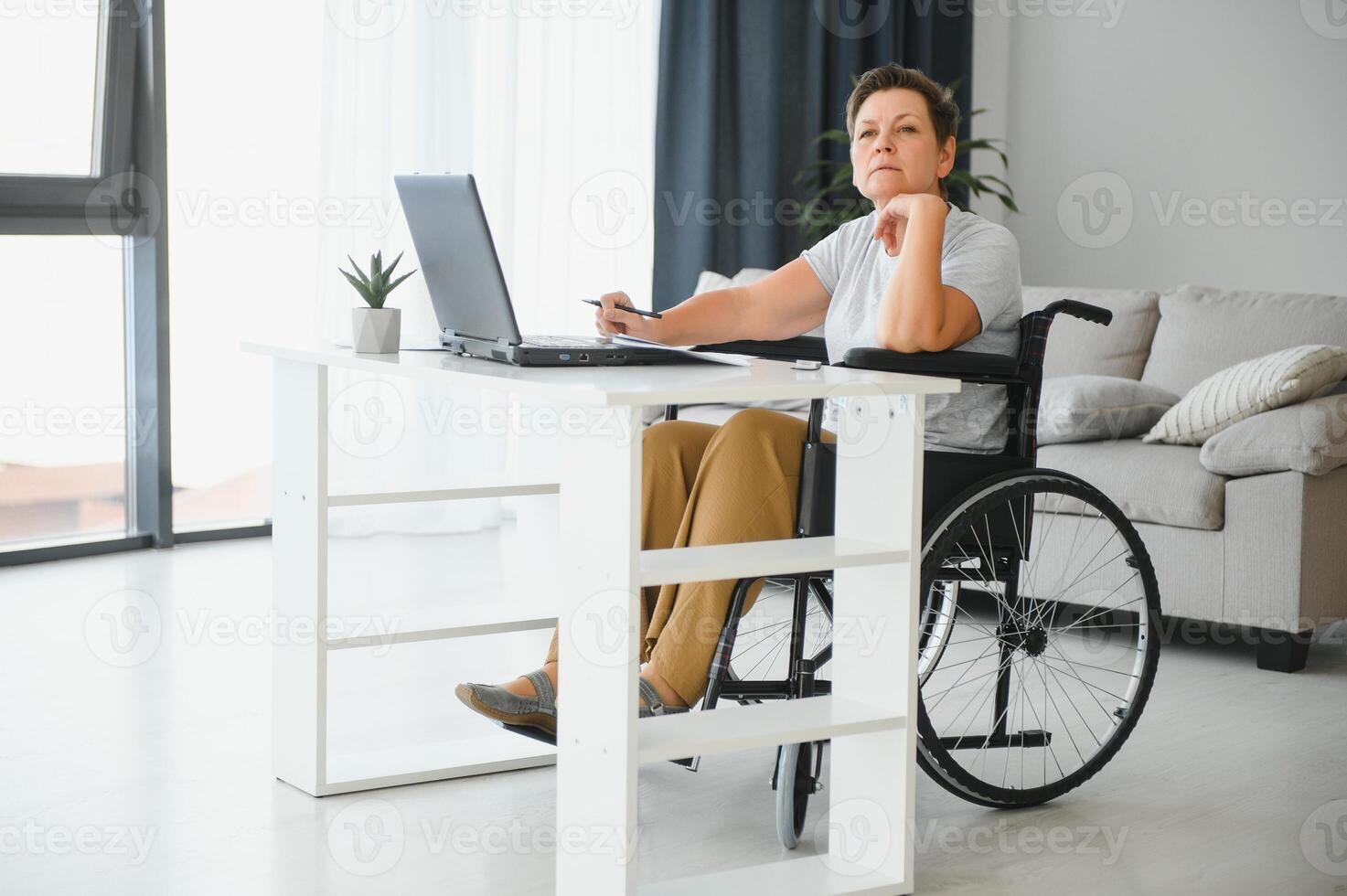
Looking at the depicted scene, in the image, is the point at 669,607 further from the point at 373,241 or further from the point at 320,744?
the point at 373,241

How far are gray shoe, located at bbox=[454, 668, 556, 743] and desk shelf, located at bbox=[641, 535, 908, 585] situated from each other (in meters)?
0.35

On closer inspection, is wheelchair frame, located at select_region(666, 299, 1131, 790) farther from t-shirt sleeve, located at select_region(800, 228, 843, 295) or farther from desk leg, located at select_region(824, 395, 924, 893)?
t-shirt sleeve, located at select_region(800, 228, 843, 295)

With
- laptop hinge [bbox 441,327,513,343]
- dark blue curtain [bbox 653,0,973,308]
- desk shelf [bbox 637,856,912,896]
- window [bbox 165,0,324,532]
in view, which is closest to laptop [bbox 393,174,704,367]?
laptop hinge [bbox 441,327,513,343]

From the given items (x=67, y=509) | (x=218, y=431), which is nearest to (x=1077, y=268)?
(x=218, y=431)

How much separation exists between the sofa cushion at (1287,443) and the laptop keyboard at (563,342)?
59.0 inches

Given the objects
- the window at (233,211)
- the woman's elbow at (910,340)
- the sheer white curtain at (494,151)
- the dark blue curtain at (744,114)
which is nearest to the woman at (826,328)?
the woman's elbow at (910,340)

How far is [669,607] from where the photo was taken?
1998 millimetres

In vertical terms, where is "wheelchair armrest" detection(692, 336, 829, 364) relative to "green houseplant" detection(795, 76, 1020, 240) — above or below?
below

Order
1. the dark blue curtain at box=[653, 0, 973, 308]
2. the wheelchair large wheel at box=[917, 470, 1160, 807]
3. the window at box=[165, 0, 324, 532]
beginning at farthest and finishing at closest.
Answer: the dark blue curtain at box=[653, 0, 973, 308]
the window at box=[165, 0, 324, 532]
the wheelchair large wheel at box=[917, 470, 1160, 807]

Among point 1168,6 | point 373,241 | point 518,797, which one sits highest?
point 1168,6

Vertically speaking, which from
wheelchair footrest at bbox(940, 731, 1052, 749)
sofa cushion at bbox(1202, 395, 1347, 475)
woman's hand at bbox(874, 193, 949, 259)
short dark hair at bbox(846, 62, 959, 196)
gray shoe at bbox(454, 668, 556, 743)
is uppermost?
short dark hair at bbox(846, 62, 959, 196)

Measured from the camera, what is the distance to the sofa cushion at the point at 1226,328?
3.39 meters

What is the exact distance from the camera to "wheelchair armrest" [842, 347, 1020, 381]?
6.20ft

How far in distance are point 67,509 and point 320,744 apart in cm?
210
